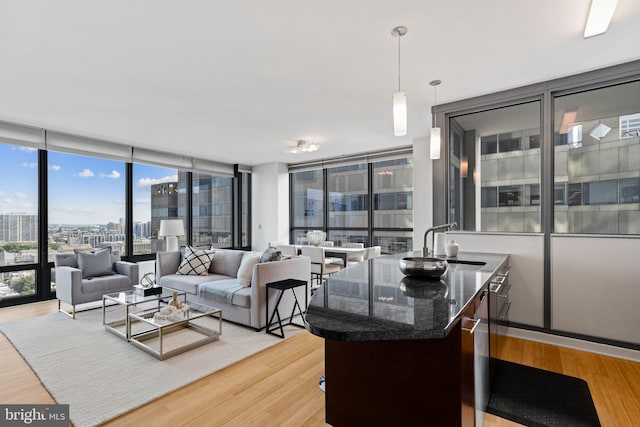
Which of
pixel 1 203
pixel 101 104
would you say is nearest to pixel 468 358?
pixel 101 104

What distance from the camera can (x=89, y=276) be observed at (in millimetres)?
4301

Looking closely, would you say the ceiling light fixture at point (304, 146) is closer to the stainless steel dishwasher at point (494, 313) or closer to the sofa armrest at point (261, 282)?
the sofa armrest at point (261, 282)

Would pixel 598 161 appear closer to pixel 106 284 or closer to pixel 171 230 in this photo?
pixel 171 230

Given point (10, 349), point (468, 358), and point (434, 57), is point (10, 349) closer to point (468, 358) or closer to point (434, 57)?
point (468, 358)

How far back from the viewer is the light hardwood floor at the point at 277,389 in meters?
1.95

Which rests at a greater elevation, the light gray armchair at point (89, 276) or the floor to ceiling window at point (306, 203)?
the floor to ceiling window at point (306, 203)

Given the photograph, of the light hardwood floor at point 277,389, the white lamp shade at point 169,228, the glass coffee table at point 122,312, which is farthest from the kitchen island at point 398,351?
the white lamp shade at point 169,228

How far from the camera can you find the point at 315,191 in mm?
7258

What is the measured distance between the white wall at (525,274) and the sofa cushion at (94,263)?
16.2 ft

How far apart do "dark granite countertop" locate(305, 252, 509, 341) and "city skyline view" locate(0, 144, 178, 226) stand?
16.4ft

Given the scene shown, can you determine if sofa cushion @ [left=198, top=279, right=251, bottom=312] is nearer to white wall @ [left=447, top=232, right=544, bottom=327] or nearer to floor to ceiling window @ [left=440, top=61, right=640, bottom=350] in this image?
floor to ceiling window @ [left=440, top=61, right=640, bottom=350]

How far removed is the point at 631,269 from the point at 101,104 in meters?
5.36

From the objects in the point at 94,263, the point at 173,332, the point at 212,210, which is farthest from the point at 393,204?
the point at 94,263

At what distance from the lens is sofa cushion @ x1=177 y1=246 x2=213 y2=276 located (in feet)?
14.7
